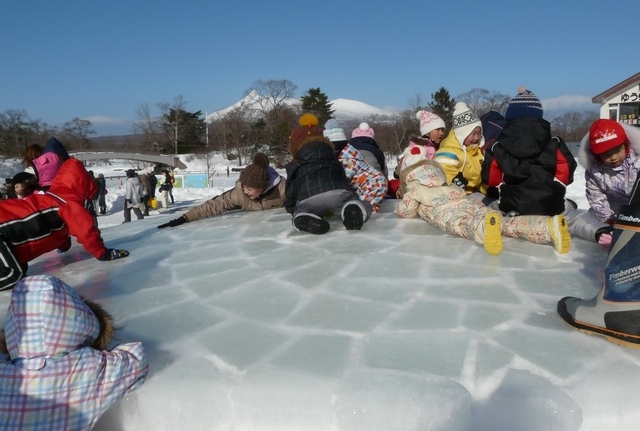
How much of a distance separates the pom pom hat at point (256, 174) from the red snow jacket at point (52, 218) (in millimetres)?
1559

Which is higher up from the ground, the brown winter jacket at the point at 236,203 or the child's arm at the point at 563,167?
the child's arm at the point at 563,167

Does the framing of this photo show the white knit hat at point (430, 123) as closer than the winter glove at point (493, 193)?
No

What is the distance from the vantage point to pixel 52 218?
10.0 feet

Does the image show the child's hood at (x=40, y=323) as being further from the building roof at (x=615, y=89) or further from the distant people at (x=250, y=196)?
the building roof at (x=615, y=89)

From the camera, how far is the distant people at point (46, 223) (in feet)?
9.33

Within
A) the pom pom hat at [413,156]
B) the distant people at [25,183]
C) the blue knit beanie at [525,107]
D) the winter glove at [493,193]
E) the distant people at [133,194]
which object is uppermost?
the blue knit beanie at [525,107]

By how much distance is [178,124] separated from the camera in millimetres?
58000

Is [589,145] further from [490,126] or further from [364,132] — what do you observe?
[364,132]

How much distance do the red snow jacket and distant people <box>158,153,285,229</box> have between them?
1.48m

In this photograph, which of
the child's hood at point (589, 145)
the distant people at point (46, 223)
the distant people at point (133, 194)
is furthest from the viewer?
the distant people at point (133, 194)

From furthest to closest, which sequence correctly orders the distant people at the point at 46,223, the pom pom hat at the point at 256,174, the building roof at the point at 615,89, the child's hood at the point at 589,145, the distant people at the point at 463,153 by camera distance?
the building roof at the point at 615,89
the pom pom hat at the point at 256,174
the distant people at the point at 463,153
the child's hood at the point at 589,145
the distant people at the point at 46,223

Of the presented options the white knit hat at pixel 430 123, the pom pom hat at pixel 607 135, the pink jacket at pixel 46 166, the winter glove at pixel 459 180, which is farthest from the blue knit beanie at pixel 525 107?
the pink jacket at pixel 46 166

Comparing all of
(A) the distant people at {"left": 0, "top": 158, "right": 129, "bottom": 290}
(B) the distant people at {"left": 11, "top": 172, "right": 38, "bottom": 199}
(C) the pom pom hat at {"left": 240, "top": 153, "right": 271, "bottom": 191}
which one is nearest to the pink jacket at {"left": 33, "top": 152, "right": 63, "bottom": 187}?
(B) the distant people at {"left": 11, "top": 172, "right": 38, "bottom": 199}

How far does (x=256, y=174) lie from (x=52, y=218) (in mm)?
1907
